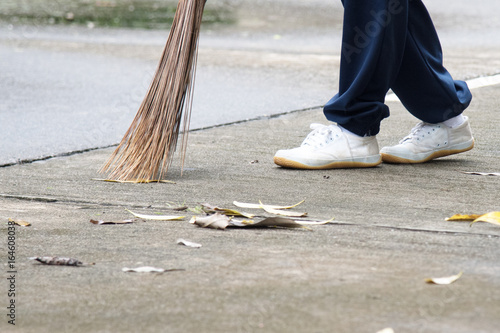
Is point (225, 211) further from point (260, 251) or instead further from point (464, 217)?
point (464, 217)

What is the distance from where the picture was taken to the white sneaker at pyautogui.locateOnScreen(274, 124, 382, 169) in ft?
9.77

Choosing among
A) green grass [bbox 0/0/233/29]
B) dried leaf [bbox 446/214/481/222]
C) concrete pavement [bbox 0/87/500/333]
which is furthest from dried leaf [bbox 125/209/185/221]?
green grass [bbox 0/0/233/29]

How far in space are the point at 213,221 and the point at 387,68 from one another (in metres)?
1.03

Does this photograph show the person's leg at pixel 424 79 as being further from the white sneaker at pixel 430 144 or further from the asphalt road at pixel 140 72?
the asphalt road at pixel 140 72

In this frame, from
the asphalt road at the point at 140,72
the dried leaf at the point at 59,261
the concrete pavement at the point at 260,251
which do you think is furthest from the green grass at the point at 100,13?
the dried leaf at the point at 59,261

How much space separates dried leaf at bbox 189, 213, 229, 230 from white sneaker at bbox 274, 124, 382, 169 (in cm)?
78

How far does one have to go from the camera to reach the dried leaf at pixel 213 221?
2.20 meters

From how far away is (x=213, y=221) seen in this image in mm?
2215

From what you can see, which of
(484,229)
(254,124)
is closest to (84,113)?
(254,124)

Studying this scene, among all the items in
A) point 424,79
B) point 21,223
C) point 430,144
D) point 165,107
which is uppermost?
point 424,79

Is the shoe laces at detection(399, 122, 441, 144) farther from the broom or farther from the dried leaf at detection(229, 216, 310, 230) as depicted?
the dried leaf at detection(229, 216, 310, 230)

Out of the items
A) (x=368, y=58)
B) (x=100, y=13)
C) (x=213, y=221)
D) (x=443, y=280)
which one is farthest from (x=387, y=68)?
(x=100, y=13)

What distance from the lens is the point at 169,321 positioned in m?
1.55

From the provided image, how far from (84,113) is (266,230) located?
247cm
